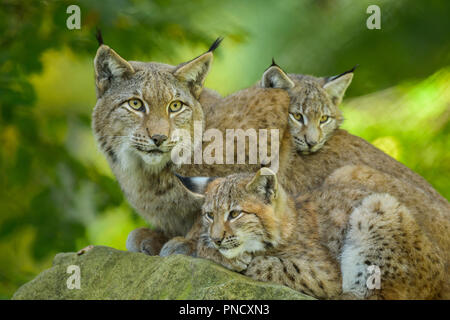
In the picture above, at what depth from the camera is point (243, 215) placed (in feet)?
16.9

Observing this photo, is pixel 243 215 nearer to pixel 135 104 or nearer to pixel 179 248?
pixel 179 248

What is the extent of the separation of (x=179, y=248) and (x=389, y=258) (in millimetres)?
1788

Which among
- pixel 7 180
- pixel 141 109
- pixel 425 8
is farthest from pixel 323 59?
pixel 7 180

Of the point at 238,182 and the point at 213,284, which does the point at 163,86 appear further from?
the point at 213,284

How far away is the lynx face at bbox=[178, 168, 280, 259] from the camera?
5062mm

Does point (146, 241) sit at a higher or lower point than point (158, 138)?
lower

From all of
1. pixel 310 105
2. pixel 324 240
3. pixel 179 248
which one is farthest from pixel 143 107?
pixel 324 240

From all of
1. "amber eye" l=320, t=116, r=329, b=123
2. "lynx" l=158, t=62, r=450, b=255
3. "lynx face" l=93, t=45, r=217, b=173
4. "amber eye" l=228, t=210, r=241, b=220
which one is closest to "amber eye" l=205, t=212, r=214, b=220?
"amber eye" l=228, t=210, r=241, b=220

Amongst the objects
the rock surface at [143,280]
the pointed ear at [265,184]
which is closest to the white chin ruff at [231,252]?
the rock surface at [143,280]

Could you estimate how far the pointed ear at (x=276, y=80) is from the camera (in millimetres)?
6508

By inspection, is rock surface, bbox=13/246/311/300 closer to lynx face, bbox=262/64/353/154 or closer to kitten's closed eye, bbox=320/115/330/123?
lynx face, bbox=262/64/353/154

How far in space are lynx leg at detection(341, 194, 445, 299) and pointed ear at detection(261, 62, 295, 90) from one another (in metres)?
1.87

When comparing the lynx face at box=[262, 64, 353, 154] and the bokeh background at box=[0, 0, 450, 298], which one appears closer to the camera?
the lynx face at box=[262, 64, 353, 154]

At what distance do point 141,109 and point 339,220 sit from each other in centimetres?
197
